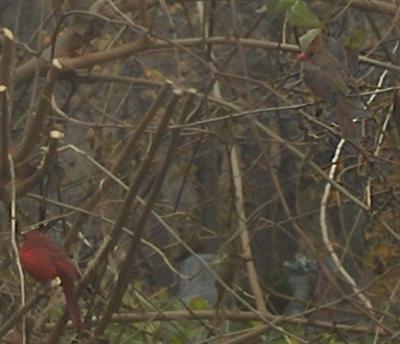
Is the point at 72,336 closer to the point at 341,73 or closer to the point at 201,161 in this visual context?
the point at 341,73

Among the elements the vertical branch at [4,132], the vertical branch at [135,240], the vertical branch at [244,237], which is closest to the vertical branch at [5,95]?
the vertical branch at [4,132]

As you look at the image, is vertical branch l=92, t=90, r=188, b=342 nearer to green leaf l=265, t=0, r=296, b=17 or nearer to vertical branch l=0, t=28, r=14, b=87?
green leaf l=265, t=0, r=296, b=17

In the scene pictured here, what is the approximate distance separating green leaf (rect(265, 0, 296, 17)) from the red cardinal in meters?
0.82

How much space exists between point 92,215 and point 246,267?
2.73ft

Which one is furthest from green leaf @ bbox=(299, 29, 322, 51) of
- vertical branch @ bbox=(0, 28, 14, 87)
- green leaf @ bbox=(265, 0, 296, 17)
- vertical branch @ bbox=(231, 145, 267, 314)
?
vertical branch @ bbox=(231, 145, 267, 314)

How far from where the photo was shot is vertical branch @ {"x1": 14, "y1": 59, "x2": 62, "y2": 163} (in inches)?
127

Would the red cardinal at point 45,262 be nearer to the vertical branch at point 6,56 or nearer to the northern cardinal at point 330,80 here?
the vertical branch at point 6,56

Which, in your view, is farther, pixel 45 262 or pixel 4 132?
pixel 4 132

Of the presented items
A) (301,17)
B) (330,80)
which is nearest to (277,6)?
(301,17)

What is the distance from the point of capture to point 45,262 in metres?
2.99

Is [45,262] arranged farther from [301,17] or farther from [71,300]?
[301,17]

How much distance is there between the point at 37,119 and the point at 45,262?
550 mm

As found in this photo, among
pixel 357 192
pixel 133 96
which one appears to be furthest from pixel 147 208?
pixel 133 96

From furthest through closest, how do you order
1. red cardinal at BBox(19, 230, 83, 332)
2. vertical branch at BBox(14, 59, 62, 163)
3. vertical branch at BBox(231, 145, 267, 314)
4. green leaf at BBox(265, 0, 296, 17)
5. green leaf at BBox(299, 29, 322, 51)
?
1. vertical branch at BBox(231, 145, 267, 314)
2. vertical branch at BBox(14, 59, 62, 163)
3. green leaf at BBox(265, 0, 296, 17)
4. red cardinal at BBox(19, 230, 83, 332)
5. green leaf at BBox(299, 29, 322, 51)
